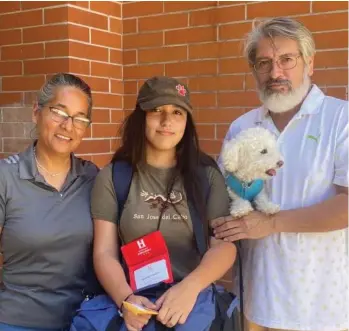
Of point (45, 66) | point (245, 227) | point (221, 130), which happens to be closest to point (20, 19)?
point (45, 66)

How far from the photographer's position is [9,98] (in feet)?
13.4

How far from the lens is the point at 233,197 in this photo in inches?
103

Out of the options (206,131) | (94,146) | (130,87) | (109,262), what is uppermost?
(130,87)

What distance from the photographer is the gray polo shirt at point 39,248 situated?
7.99ft

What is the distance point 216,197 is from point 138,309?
641 mm

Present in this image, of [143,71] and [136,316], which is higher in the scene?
A: [143,71]

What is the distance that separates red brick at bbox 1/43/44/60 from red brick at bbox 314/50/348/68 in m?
1.97

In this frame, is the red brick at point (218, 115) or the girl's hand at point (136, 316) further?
the red brick at point (218, 115)

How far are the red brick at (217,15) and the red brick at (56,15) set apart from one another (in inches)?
35.8

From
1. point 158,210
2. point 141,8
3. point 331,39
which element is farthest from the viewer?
point 141,8

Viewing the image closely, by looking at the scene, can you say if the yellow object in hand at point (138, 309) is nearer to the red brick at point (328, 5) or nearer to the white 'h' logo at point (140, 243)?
the white 'h' logo at point (140, 243)

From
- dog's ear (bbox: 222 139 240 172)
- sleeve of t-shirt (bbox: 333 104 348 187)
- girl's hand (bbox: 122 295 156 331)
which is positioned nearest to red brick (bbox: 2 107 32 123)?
dog's ear (bbox: 222 139 240 172)

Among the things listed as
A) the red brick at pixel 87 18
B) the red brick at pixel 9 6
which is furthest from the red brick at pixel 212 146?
the red brick at pixel 9 6

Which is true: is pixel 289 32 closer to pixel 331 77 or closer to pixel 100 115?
pixel 331 77
